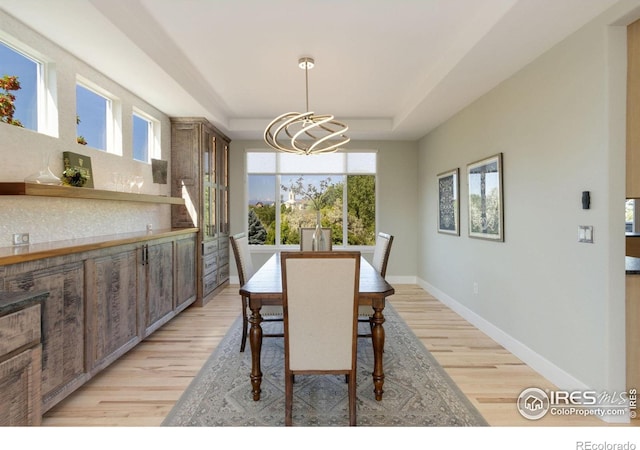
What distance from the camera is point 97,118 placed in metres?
3.40

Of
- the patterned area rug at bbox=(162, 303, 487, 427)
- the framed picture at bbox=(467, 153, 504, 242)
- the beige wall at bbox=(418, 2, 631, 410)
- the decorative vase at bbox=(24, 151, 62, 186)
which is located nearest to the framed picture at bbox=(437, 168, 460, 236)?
the framed picture at bbox=(467, 153, 504, 242)

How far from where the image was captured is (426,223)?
5.70 metres

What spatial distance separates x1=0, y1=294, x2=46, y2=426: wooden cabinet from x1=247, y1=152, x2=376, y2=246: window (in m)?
4.75

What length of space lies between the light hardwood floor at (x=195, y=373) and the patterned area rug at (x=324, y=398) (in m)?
0.11

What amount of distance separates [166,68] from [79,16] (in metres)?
0.89

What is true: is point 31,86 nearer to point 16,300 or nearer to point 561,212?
point 16,300

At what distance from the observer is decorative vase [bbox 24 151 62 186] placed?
2391 mm

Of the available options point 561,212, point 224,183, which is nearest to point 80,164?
point 224,183

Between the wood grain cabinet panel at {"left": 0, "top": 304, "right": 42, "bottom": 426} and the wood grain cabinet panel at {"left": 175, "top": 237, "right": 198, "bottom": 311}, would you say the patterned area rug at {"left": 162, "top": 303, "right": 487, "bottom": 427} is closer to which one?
the wood grain cabinet panel at {"left": 0, "top": 304, "right": 42, "bottom": 426}

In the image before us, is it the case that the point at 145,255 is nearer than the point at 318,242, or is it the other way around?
the point at 145,255

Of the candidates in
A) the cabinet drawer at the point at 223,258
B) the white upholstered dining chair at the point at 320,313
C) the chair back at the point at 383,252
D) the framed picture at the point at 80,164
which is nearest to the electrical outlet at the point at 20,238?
the framed picture at the point at 80,164

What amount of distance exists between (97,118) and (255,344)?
8.88 ft
